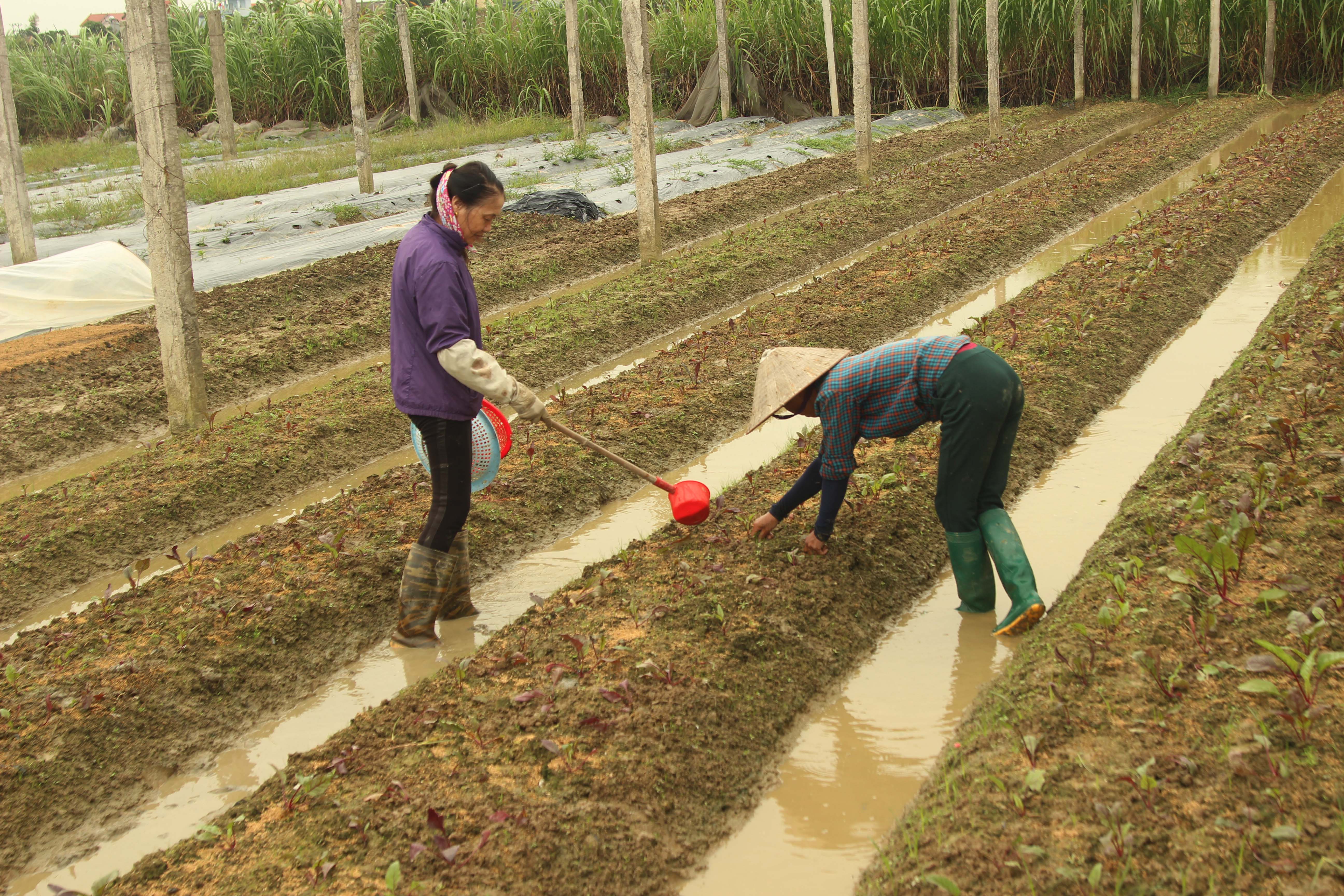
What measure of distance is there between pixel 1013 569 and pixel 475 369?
192cm

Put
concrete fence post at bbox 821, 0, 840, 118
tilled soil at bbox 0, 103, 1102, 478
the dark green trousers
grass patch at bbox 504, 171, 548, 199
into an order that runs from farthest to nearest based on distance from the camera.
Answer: concrete fence post at bbox 821, 0, 840, 118 < grass patch at bbox 504, 171, 548, 199 < tilled soil at bbox 0, 103, 1102, 478 < the dark green trousers

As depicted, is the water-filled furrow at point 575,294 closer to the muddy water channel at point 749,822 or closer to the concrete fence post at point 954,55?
the muddy water channel at point 749,822

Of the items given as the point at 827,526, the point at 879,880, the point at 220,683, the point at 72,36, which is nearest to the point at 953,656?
the point at 827,526

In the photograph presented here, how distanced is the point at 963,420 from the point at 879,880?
151cm

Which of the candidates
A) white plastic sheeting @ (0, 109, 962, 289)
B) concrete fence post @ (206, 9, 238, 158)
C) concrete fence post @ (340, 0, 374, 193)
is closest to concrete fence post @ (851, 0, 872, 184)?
white plastic sheeting @ (0, 109, 962, 289)

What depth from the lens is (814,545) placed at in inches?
161

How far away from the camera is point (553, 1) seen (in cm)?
2284

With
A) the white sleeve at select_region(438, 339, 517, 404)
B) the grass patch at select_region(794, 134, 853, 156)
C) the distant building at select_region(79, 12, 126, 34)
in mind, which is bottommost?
the white sleeve at select_region(438, 339, 517, 404)

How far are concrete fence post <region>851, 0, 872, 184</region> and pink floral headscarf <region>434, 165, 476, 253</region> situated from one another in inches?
401

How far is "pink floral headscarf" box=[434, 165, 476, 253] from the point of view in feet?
11.9

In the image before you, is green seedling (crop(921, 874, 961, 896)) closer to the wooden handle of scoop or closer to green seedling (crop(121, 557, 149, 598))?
the wooden handle of scoop

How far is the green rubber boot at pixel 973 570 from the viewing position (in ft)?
12.3

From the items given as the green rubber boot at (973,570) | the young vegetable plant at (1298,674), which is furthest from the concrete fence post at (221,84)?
the young vegetable plant at (1298,674)

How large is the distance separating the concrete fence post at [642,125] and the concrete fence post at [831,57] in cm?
904
